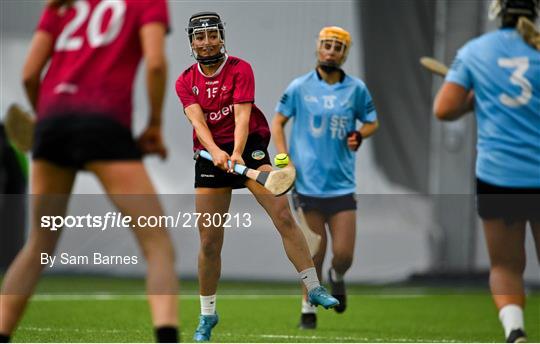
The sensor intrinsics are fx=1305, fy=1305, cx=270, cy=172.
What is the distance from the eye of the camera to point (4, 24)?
45.0ft

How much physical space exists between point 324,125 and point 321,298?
226cm

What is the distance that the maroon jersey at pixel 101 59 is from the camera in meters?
4.98

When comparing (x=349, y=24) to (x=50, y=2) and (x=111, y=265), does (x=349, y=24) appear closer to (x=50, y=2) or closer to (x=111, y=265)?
(x=111, y=265)

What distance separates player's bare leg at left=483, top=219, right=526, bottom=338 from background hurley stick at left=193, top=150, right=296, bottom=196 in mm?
1703

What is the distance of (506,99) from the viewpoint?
5.75 m

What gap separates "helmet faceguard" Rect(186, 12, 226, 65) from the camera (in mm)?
7500

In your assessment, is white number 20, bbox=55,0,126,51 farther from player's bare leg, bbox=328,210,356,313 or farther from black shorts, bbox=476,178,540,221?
player's bare leg, bbox=328,210,356,313

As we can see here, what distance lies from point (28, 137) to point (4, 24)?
8.43m

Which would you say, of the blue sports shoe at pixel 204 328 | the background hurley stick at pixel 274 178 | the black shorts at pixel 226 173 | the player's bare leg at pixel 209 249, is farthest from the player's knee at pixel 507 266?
the blue sports shoe at pixel 204 328

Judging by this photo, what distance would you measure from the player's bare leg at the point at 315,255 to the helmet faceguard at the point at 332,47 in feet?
3.59

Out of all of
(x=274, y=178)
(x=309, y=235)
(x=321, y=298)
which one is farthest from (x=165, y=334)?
(x=309, y=235)

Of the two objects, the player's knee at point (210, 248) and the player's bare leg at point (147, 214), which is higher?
the player's bare leg at point (147, 214)

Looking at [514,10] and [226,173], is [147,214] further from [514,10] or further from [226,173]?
[226,173]

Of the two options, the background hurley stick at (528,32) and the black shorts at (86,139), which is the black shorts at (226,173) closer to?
the background hurley stick at (528,32)
